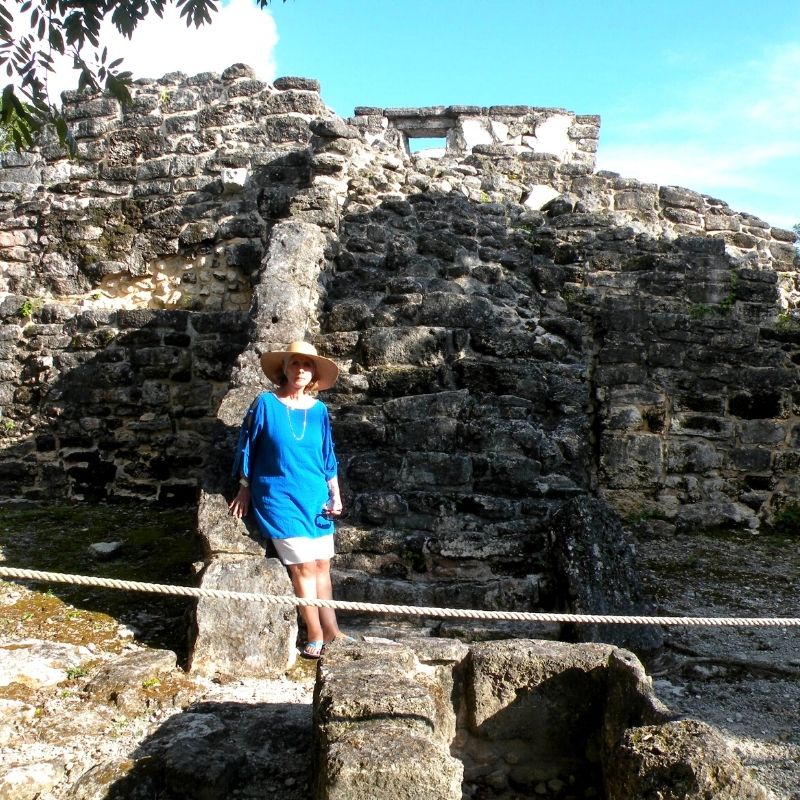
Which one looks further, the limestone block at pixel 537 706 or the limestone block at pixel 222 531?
the limestone block at pixel 222 531

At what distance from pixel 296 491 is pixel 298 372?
0.63m

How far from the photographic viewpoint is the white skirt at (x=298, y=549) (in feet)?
12.2

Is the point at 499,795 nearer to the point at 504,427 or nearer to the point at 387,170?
the point at 504,427

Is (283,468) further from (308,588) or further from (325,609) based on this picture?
(325,609)

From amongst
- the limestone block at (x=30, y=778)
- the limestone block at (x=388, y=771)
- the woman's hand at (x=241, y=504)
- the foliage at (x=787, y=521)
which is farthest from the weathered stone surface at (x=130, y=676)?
the foliage at (x=787, y=521)

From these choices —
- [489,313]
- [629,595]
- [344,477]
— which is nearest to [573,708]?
[629,595]

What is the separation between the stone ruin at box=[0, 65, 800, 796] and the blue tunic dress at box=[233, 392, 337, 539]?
0.35m

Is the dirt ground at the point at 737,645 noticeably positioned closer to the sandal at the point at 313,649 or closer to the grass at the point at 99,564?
the sandal at the point at 313,649

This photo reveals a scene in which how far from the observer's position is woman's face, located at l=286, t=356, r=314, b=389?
13.2ft

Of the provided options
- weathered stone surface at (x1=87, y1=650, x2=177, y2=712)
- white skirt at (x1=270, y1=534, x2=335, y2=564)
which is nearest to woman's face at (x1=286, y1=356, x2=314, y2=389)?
white skirt at (x1=270, y1=534, x2=335, y2=564)

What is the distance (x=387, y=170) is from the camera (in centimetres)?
722

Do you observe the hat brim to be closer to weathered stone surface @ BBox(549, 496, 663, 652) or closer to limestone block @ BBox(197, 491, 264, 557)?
limestone block @ BBox(197, 491, 264, 557)

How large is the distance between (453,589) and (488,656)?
4.56 ft

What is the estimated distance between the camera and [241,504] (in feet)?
12.6
